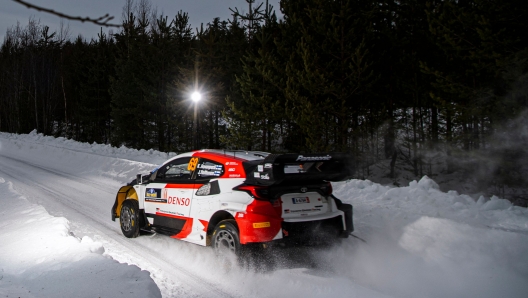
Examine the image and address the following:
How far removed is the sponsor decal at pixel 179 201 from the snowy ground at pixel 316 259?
2.45ft

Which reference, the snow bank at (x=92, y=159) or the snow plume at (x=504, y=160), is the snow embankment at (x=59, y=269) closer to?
the snow bank at (x=92, y=159)

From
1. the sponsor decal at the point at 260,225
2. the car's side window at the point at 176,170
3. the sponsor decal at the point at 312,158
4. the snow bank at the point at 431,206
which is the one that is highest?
the sponsor decal at the point at 312,158

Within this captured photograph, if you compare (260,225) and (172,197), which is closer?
(260,225)

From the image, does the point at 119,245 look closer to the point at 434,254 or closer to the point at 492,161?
the point at 434,254

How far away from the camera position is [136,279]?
4.30 m

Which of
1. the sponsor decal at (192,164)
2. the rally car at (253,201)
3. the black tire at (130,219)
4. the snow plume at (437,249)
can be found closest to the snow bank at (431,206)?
the snow plume at (437,249)

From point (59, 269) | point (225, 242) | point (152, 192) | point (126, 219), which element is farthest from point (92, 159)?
point (225, 242)

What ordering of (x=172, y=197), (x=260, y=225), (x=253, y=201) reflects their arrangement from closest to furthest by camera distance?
(x=260, y=225), (x=253, y=201), (x=172, y=197)

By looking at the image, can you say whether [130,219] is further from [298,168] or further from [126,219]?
[298,168]

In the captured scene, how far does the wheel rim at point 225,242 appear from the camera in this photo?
5034 millimetres

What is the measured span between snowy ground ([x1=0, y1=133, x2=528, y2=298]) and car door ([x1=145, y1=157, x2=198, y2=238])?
0.39m

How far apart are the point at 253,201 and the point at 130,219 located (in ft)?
10.1

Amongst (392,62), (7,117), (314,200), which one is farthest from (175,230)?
(7,117)

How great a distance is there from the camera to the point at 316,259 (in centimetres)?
543
